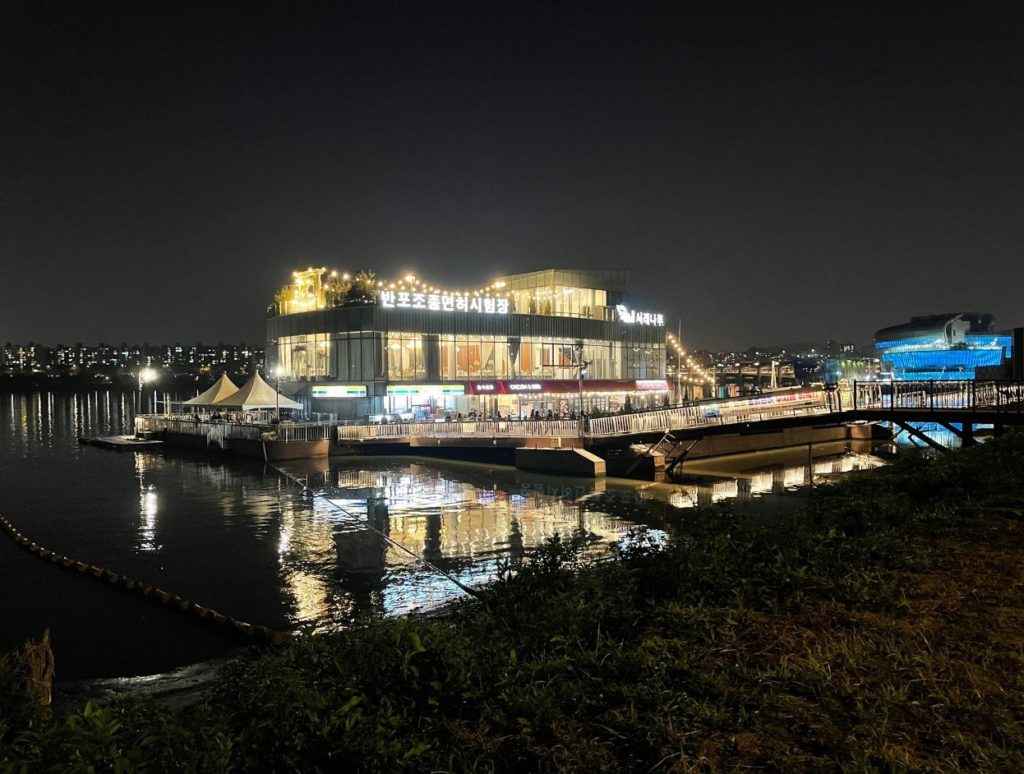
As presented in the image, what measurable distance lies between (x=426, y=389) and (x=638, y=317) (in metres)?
27.5

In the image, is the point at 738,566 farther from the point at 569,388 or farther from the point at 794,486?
the point at 569,388

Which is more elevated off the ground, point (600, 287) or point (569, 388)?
point (600, 287)

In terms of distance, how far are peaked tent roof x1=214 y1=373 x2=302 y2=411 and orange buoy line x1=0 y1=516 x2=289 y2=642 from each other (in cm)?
2824

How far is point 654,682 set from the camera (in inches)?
234

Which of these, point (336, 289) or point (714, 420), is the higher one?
point (336, 289)

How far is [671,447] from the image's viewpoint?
3838 cm

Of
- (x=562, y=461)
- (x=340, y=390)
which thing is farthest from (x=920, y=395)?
(x=340, y=390)

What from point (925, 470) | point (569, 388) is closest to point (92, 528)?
point (925, 470)

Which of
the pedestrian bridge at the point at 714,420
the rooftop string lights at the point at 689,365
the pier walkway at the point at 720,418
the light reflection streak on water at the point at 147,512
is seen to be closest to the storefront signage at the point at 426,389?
the pier walkway at the point at 720,418

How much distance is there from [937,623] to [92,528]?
88.6 ft

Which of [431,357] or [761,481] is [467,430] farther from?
[761,481]

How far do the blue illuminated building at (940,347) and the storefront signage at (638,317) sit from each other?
2305 cm

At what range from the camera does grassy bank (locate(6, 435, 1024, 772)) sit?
4828 millimetres

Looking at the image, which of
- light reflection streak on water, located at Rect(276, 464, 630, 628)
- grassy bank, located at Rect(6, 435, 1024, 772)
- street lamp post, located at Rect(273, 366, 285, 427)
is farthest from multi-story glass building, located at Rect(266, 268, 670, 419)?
grassy bank, located at Rect(6, 435, 1024, 772)
